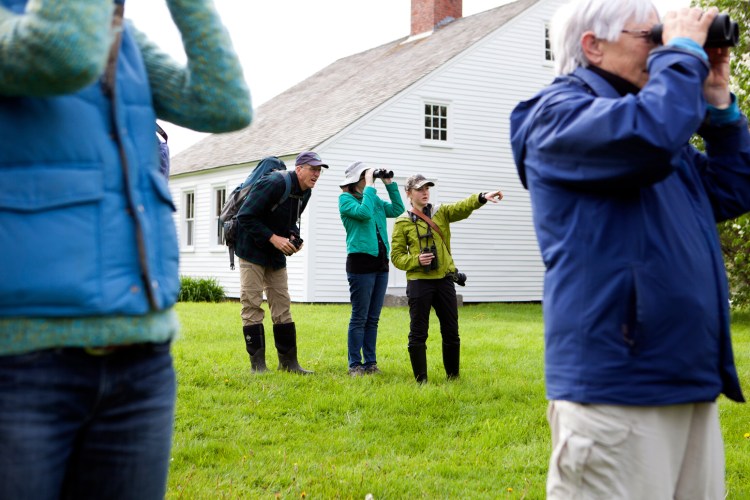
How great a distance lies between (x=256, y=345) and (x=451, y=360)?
6.42 feet

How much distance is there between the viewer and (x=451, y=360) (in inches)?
332

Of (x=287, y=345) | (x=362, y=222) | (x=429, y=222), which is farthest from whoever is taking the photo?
(x=362, y=222)

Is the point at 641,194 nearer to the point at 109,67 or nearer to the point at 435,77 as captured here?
the point at 109,67

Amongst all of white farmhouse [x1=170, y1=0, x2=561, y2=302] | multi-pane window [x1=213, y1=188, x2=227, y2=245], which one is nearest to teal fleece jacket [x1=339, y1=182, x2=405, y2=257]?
white farmhouse [x1=170, y1=0, x2=561, y2=302]

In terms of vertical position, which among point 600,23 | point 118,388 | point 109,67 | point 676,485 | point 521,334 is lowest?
point 521,334

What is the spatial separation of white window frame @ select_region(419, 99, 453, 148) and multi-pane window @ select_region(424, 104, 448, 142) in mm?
33

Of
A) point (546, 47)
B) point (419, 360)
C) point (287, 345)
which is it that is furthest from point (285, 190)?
point (546, 47)

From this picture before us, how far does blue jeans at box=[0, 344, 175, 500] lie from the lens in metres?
1.73

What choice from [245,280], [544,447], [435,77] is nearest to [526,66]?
[435,77]

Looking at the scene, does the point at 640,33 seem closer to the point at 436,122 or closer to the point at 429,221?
the point at 429,221

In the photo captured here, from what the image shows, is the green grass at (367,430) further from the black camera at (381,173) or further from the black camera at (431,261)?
the black camera at (381,173)

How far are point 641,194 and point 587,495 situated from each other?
84cm

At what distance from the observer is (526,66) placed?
80.1 feet

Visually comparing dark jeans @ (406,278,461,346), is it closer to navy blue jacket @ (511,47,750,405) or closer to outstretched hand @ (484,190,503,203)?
outstretched hand @ (484,190,503,203)
